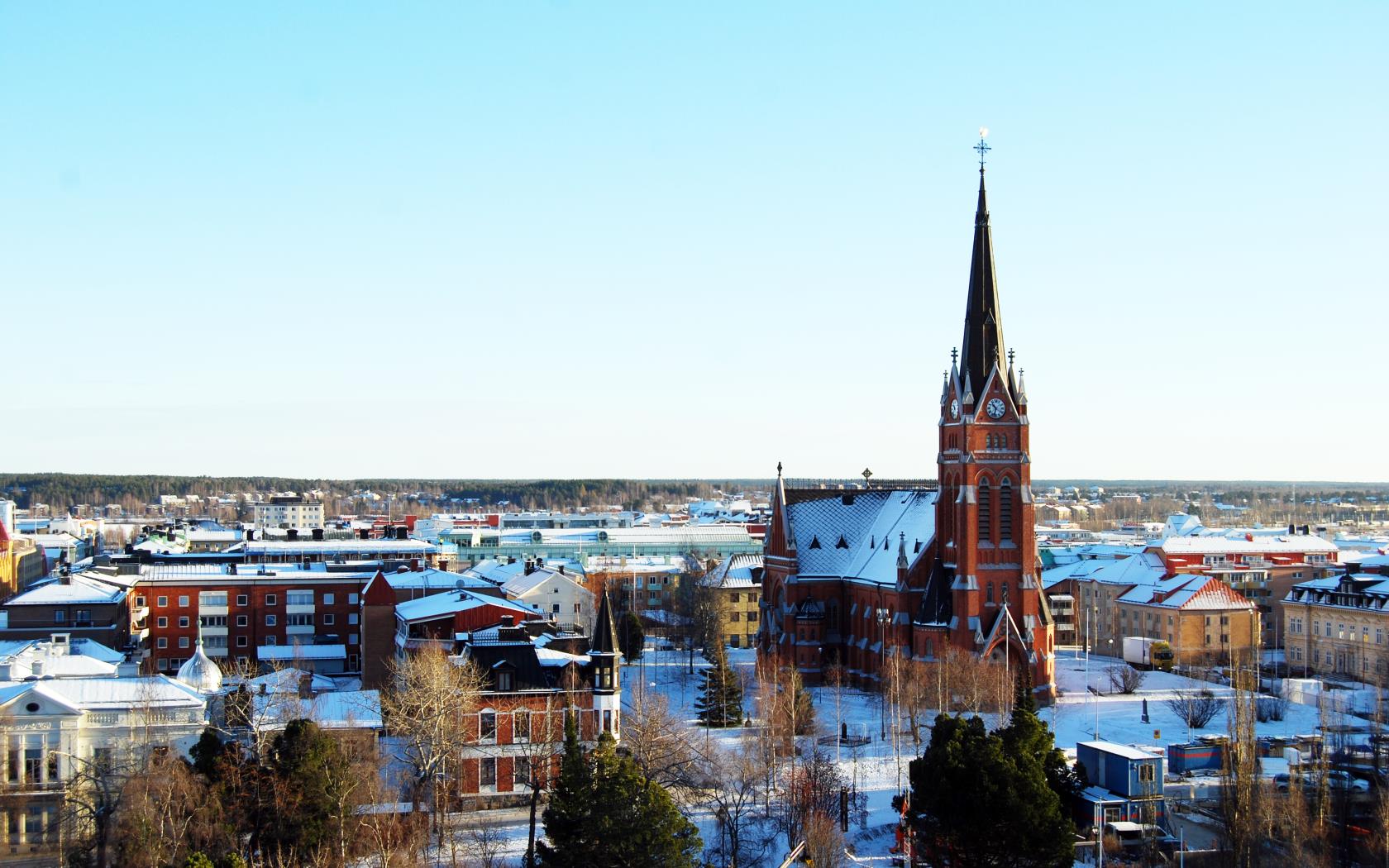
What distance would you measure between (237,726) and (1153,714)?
48.0 meters

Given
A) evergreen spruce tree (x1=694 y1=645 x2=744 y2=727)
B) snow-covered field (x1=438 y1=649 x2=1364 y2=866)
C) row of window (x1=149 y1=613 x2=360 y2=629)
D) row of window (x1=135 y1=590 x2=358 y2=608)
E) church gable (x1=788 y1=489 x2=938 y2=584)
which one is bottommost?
snow-covered field (x1=438 y1=649 x2=1364 y2=866)

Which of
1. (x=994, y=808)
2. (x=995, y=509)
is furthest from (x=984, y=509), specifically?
(x=994, y=808)

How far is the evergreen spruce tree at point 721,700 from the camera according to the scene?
6994 cm

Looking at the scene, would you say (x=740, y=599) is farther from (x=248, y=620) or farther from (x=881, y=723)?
(x=881, y=723)

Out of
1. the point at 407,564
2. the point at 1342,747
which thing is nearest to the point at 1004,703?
the point at 1342,747

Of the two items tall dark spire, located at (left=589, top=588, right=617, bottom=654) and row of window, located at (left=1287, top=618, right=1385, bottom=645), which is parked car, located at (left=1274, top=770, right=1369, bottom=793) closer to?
tall dark spire, located at (left=589, top=588, right=617, bottom=654)

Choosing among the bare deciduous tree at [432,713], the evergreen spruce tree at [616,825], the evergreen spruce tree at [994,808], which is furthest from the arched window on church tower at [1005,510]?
the evergreen spruce tree at [616,825]

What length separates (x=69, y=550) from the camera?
539 ft

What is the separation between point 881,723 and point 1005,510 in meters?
15.0

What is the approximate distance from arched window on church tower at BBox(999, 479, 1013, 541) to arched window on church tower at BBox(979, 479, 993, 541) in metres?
0.69

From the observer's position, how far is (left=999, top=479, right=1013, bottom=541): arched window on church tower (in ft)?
256

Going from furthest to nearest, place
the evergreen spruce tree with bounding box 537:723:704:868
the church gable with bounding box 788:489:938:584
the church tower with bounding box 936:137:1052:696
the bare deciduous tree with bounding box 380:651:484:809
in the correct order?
1. the church gable with bounding box 788:489:938:584
2. the church tower with bounding box 936:137:1052:696
3. the bare deciduous tree with bounding box 380:651:484:809
4. the evergreen spruce tree with bounding box 537:723:704:868

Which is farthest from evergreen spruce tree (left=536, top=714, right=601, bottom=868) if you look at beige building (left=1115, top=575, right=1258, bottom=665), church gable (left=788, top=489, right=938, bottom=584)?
beige building (left=1115, top=575, right=1258, bottom=665)

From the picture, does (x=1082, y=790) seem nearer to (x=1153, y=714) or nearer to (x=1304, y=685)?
(x=1153, y=714)
